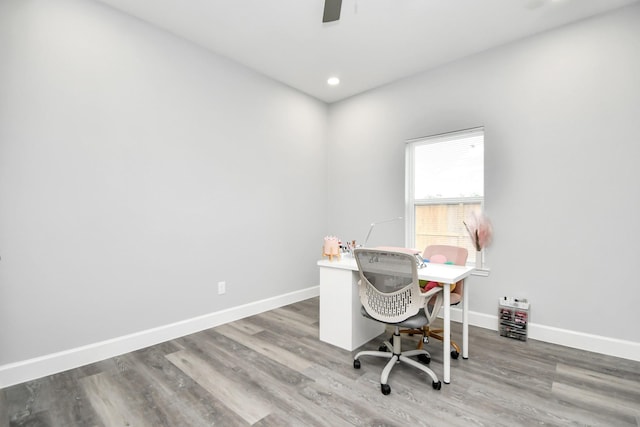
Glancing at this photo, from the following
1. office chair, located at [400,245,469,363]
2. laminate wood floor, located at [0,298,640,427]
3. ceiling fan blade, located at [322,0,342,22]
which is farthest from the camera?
office chair, located at [400,245,469,363]

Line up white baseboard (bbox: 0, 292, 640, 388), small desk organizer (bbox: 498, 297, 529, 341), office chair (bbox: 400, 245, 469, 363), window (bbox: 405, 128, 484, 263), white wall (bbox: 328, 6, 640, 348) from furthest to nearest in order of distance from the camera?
window (bbox: 405, 128, 484, 263) → small desk organizer (bbox: 498, 297, 529, 341) → office chair (bbox: 400, 245, 469, 363) → white wall (bbox: 328, 6, 640, 348) → white baseboard (bbox: 0, 292, 640, 388)

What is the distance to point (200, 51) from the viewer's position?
3055 mm

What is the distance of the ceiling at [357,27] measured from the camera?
2.45m

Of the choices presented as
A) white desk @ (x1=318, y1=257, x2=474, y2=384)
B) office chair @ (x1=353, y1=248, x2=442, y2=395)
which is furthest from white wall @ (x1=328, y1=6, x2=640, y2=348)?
office chair @ (x1=353, y1=248, x2=442, y2=395)

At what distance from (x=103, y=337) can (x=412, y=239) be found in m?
3.25

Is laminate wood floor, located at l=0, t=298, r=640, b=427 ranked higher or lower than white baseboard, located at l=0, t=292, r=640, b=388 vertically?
lower

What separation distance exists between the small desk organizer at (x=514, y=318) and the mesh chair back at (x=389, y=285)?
1439 millimetres

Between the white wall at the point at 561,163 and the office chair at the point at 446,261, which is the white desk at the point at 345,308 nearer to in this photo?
the office chair at the point at 446,261

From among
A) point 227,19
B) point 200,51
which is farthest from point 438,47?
point 200,51

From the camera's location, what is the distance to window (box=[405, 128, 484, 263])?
→ 3240 millimetres

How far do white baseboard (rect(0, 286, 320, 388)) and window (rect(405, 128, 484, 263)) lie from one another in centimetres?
216

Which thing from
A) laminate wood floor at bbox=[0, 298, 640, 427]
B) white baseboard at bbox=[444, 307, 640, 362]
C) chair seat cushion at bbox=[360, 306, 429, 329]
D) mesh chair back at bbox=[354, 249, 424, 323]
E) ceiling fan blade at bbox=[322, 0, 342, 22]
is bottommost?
laminate wood floor at bbox=[0, 298, 640, 427]

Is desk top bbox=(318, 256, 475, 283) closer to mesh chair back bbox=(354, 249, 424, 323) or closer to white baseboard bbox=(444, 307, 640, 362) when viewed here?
mesh chair back bbox=(354, 249, 424, 323)

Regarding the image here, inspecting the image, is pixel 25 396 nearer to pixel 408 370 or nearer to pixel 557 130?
pixel 408 370
